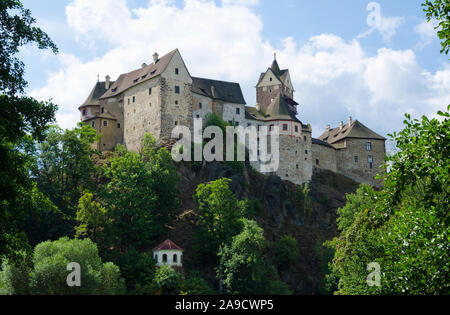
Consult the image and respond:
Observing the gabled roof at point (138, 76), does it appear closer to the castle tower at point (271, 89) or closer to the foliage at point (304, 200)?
the castle tower at point (271, 89)

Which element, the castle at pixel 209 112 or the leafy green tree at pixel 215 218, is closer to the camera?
the leafy green tree at pixel 215 218

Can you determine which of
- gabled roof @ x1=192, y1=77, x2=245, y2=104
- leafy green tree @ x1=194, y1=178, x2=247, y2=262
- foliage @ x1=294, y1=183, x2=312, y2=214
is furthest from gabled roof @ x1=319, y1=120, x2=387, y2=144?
leafy green tree @ x1=194, y1=178, x2=247, y2=262

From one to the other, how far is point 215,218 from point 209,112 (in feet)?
74.9

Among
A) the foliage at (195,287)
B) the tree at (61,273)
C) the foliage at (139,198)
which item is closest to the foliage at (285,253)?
the foliage at (139,198)

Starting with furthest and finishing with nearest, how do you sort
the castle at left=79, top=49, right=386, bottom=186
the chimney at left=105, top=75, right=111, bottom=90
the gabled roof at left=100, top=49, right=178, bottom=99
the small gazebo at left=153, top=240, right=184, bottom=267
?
the chimney at left=105, top=75, right=111, bottom=90 → the gabled roof at left=100, top=49, right=178, bottom=99 → the castle at left=79, top=49, right=386, bottom=186 → the small gazebo at left=153, top=240, right=184, bottom=267

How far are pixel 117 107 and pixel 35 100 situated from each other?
187 ft

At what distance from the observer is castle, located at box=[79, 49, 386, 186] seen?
231ft

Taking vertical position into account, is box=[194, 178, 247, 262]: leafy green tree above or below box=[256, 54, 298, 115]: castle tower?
below

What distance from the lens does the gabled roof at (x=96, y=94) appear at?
77.6 meters

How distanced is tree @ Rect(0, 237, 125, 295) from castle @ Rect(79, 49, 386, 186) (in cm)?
2713

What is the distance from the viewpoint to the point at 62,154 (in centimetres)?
6016

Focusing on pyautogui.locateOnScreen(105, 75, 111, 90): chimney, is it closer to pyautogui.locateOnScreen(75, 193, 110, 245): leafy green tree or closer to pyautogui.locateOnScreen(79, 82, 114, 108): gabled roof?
pyautogui.locateOnScreen(79, 82, 114, 108): gabled roof

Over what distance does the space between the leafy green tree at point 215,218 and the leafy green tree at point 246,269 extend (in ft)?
6.71
